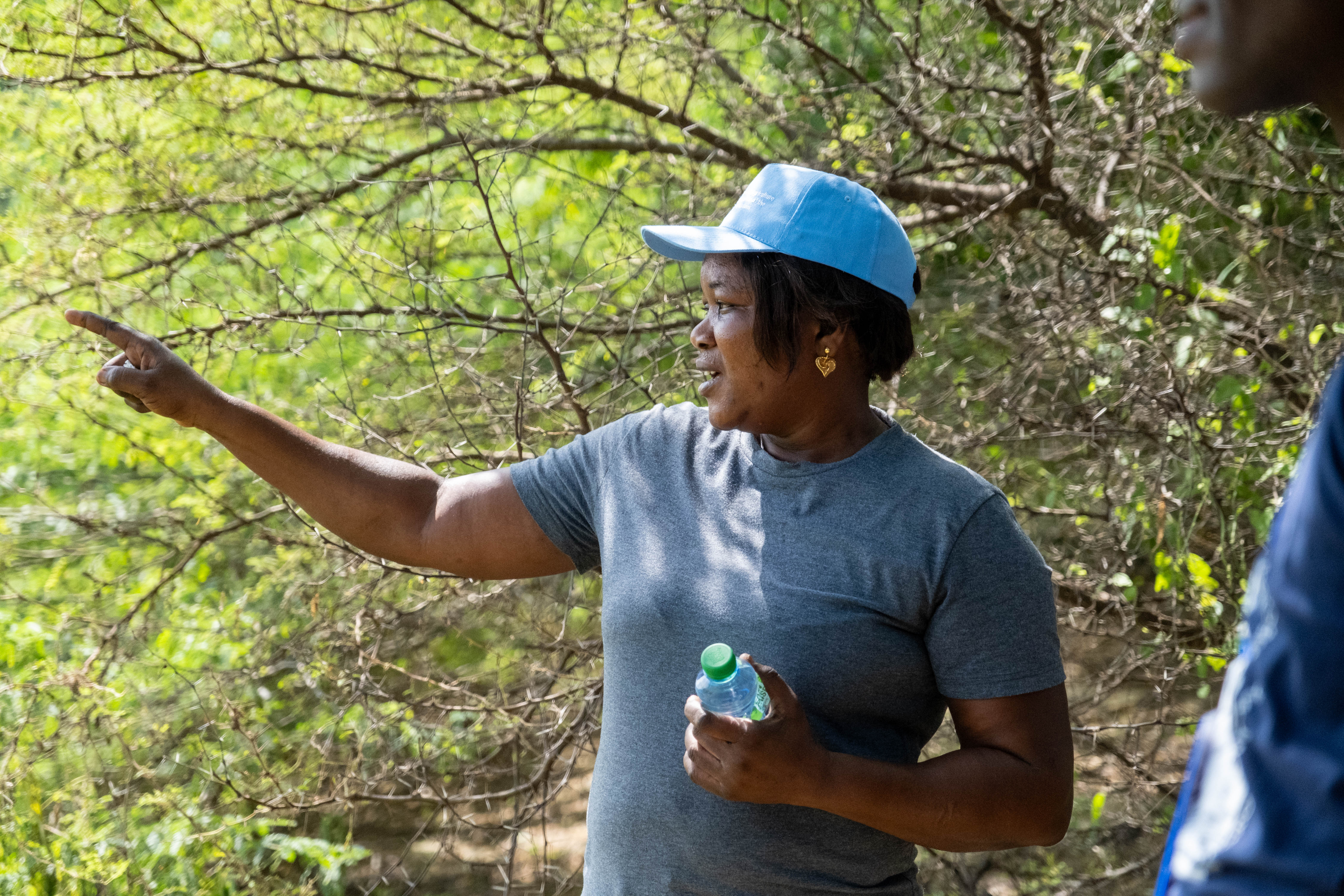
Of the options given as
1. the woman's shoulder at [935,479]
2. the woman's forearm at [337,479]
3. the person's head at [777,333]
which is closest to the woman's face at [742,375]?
the person's head at [777,333]

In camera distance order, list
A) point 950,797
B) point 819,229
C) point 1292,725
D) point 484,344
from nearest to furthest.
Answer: point 1292,725
point 950,797
point 819,229
point 484,344

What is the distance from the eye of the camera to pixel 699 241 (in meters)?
1.79

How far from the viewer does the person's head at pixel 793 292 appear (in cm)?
172

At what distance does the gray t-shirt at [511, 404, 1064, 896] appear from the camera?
5.01 ft

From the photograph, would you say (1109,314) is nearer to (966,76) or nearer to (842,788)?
(966,76)

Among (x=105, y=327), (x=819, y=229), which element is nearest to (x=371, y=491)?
(x=105, y=327)

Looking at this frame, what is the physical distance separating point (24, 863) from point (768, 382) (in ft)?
10.3

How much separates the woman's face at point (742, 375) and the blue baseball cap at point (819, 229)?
0.18 ft

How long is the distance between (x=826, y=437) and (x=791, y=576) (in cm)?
28

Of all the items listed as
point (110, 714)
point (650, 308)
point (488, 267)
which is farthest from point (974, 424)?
point (110, 714)

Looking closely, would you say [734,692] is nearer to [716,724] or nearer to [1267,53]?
[716,724]

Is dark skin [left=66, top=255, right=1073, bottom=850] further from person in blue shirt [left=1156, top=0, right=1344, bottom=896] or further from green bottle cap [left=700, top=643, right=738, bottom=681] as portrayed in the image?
person in blue shirt [left=1156, top=0, right=1344, bottom=896]

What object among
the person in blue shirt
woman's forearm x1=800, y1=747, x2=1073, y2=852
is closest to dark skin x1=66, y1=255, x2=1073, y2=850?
woman's forearm x1=800, y1=747, x2=1073, y2=852

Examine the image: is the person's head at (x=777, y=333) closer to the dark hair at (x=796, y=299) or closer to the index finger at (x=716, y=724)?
the dark hair at (x=796, y=299)
